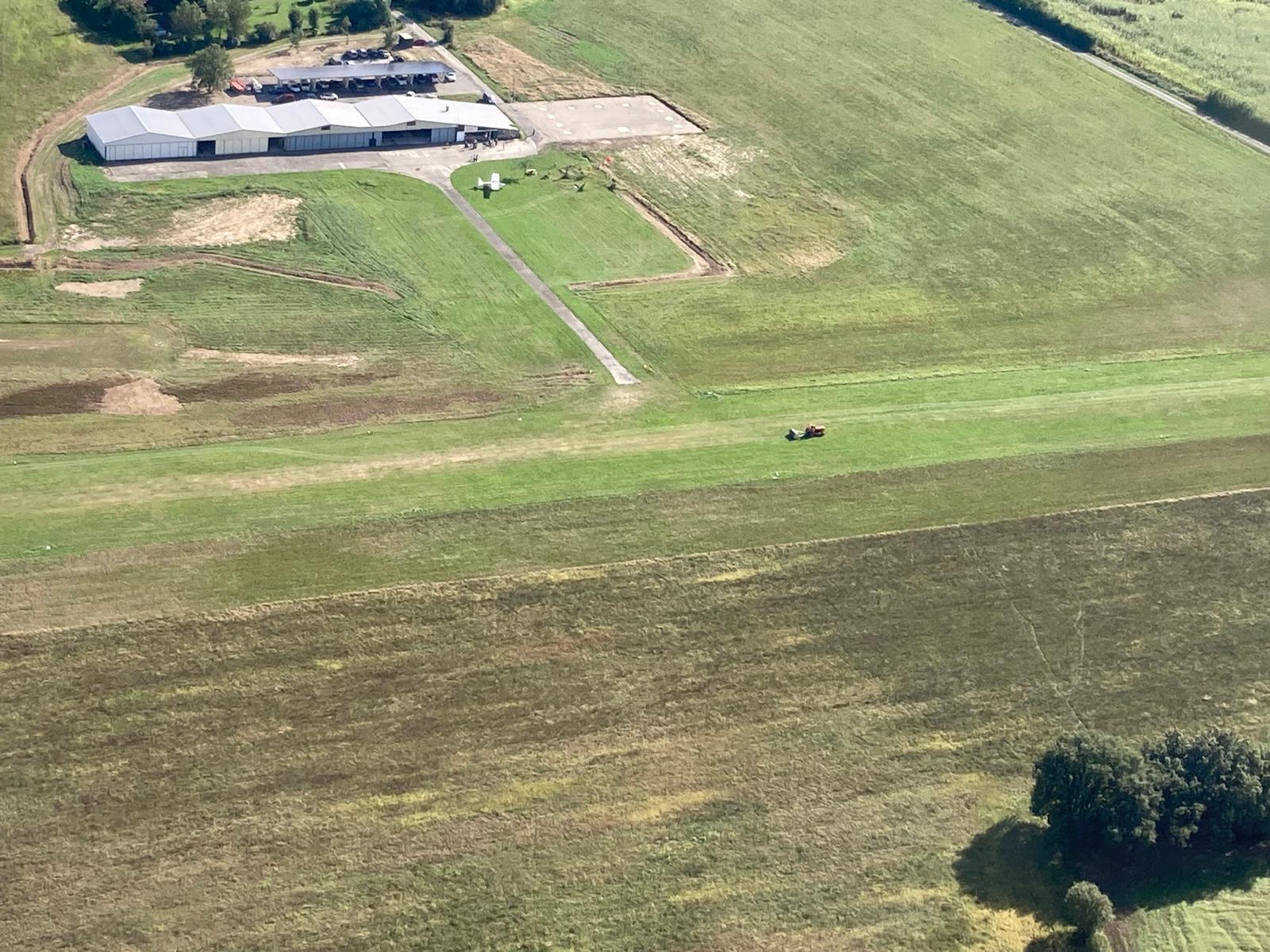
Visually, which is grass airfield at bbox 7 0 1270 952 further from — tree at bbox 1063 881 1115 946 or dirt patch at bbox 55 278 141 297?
dirt patch at bbox 55 278 141 297

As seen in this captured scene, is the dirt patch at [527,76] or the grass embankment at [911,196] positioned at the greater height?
the dirt patch at [527,76]

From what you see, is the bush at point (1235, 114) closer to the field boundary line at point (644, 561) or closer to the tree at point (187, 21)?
the field boundary line at point (644, 561)

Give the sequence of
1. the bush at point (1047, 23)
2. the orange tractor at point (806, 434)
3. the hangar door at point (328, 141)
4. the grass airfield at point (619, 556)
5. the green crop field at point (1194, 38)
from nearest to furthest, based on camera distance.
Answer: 1. the grass airfield at point (619, 556)
2. the orange tractor at point (806, 434)
3. the hangar door at point (328, 141)
4. the green crop field at point (1194, 38)
5. the bush at point (1047, 23)

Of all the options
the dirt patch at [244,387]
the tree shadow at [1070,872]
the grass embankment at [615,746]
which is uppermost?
the dirt patch at [244,387]

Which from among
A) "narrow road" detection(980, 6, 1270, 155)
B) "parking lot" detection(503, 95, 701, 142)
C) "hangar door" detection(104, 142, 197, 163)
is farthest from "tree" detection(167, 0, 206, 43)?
"narrow road" detection(980, 6, 1270, 155)

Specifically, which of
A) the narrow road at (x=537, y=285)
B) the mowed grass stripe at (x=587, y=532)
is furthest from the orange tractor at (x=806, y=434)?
the narrow road at (x=537, y=285)

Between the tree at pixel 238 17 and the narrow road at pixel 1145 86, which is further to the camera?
the narrow road at pixel 1145 86
